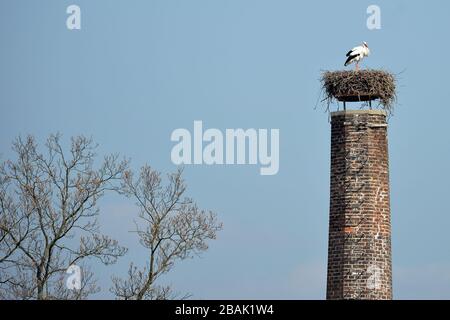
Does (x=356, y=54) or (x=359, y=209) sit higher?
(x=356, y=54)

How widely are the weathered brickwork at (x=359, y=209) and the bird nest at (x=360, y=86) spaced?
481mm

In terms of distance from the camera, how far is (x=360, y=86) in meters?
48.8

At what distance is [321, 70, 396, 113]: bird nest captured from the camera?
160ft

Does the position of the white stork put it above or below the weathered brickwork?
above

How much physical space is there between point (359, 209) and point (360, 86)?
A: 364 centimetres

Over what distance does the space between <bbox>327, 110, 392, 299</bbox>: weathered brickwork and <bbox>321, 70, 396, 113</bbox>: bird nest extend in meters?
0.48

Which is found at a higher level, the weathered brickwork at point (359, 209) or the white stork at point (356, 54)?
the white stork at point (356, 54)

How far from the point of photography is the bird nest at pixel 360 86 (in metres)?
48.8

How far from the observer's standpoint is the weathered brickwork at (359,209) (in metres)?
48.6
